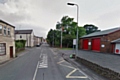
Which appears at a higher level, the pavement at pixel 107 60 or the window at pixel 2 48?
the window at pixel 2 48

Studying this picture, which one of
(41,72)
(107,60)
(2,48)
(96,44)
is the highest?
(96,44)

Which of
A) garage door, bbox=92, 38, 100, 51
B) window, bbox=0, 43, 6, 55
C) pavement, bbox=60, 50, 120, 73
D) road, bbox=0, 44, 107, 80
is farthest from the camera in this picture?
garage door, bbox=92, 38, 100, 51

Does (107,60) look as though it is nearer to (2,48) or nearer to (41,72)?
(41,72)

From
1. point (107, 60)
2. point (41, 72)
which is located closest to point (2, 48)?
point (41, 72)

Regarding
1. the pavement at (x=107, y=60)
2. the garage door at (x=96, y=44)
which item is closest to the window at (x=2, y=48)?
the pavement at (x=107, y=60)

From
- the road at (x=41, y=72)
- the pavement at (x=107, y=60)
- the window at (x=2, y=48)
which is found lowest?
the road at (x=41, y=72)

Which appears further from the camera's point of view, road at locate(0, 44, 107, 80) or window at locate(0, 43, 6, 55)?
window at locate(0, 43, 6, 55)

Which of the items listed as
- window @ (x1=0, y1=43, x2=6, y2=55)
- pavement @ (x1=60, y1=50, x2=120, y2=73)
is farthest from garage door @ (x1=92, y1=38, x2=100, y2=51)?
window @ (x1=0, y1=43, x2=6, y2=55)

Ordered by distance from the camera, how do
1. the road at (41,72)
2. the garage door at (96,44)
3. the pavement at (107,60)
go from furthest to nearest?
the garage door at (96,44)
the pavement at (107,60)
the road at (41,72)

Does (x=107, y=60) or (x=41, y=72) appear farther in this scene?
(x=107, y=60)

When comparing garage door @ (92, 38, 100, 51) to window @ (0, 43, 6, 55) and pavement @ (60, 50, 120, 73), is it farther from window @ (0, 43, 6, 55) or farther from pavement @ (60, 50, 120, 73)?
window @ (0, 43, 6, 55)

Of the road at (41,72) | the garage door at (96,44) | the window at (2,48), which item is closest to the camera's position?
the road at (41,72)

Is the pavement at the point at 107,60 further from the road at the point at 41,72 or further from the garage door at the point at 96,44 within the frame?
the garage door at the point at 96,44

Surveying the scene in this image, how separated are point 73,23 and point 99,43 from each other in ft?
95.1
